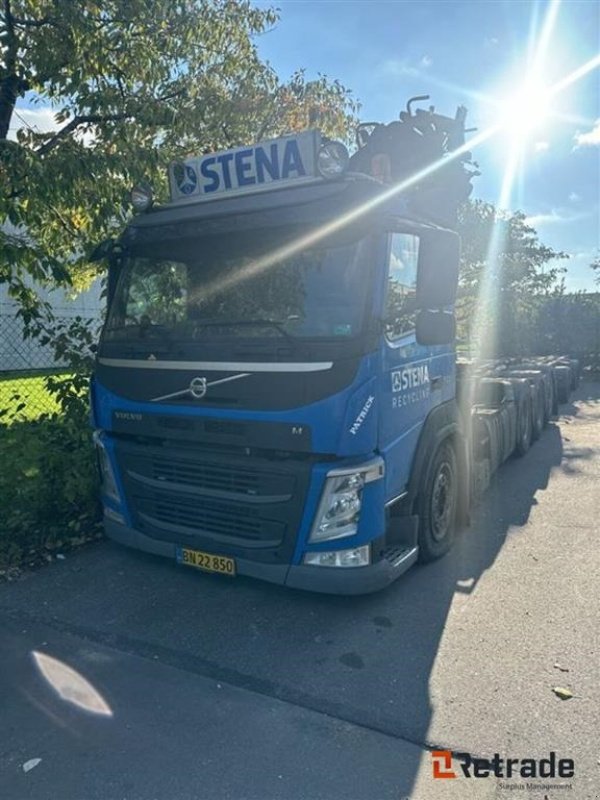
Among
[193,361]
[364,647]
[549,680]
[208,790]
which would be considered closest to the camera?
[208,790]

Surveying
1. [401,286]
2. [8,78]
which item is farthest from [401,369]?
[8,78]

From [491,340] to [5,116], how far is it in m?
16.0

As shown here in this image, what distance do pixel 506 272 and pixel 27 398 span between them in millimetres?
17749

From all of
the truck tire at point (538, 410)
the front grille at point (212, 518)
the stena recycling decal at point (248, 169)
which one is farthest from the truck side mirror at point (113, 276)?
the truck tire at point (538, 410)

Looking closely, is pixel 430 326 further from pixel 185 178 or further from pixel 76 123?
pixel 76 123

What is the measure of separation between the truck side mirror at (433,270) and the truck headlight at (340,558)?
166 centimetres

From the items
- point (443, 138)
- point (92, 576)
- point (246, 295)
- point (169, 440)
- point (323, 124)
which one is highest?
point (323, 124)

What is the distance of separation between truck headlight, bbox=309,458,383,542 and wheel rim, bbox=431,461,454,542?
124cm

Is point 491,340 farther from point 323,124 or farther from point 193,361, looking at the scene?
point 193,361

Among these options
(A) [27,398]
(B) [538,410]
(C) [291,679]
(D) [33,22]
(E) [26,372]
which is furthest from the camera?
(B) [538,410]

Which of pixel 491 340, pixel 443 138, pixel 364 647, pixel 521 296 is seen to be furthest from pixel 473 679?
pixel 521 296

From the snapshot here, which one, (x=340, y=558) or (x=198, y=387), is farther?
(x=198, y=387)

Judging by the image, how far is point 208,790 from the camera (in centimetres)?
240

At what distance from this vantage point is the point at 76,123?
5938mm
